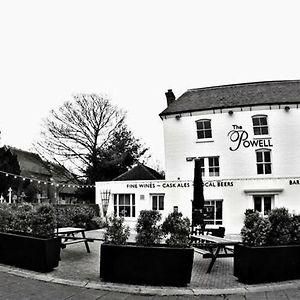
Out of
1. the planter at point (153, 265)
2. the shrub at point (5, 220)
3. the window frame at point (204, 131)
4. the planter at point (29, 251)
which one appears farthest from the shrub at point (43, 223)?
the window frame at point (204, 131)

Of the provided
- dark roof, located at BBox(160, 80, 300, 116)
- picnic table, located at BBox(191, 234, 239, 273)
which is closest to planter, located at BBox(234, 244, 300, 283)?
picnic table, located at BBox(191, 234, 239, 273)

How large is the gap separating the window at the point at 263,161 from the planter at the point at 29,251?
51.9 feet

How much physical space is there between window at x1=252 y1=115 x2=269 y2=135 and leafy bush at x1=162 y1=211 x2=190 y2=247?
15.5 metres

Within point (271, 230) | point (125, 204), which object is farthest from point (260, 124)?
point (271, 230)

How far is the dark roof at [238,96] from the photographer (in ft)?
66.5

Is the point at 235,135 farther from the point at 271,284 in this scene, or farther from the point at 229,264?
the point at 271,284

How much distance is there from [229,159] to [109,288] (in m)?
15.8

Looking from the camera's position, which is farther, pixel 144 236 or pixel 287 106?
pixel 287 106

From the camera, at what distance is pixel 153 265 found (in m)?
5.74

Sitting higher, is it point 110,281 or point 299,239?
point 299,239

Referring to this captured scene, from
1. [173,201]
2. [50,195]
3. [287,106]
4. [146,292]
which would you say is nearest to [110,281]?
[146,292]

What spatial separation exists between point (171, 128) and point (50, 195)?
24739 mm

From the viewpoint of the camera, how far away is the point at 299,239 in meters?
6.56

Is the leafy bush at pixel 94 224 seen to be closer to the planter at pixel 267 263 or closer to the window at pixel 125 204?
the window at pixel 125 204
